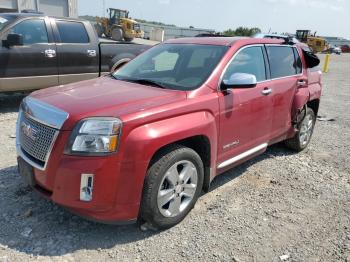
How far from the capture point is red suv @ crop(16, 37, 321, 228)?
296 centimetres

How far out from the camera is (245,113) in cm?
412

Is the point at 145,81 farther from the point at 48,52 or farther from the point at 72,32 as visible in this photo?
the point at 72,32

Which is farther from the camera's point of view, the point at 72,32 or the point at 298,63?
the point at 72,32

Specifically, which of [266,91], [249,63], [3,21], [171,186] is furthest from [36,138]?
[3,21]

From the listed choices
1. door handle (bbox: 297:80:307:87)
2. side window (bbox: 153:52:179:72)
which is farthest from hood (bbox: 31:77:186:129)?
door handle (bbox: 297:80:307:87)

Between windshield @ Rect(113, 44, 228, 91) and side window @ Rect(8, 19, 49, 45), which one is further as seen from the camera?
side window @ Rect(8, 19, 49, 45)

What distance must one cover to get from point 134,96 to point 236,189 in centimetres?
184

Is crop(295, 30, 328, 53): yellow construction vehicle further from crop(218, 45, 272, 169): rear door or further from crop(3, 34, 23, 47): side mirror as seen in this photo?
crop(218, 45, 272, 169): rear door

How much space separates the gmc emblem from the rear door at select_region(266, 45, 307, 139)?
9.39 ft

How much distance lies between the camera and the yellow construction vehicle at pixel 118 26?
32.4 metres

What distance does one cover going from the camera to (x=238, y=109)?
158 inches

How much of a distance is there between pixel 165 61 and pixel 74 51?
154 inches

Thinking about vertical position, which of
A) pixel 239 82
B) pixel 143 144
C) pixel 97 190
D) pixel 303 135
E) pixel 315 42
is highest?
pixel 239 82

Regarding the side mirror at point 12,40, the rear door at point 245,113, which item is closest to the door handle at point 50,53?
the side mirror at point 12,40
